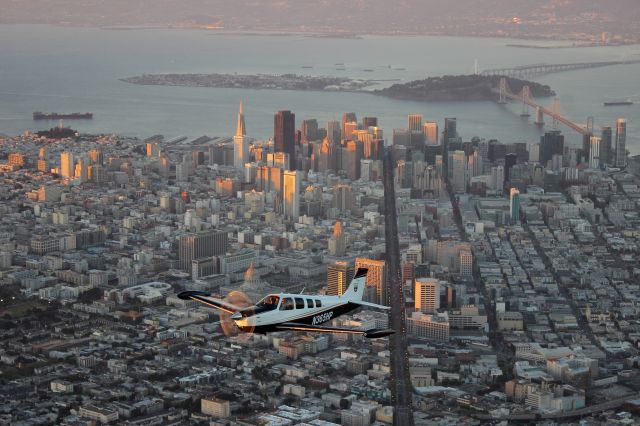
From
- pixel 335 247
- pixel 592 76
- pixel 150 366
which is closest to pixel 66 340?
pixel 150 366

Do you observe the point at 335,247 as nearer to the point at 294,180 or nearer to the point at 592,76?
the point at 294,180

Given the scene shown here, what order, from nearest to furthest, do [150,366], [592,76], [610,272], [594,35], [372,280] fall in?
[150,366] < [372,280] < [610,272] < [592,76] < [594,35]

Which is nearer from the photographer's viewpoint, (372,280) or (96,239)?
(372,280)

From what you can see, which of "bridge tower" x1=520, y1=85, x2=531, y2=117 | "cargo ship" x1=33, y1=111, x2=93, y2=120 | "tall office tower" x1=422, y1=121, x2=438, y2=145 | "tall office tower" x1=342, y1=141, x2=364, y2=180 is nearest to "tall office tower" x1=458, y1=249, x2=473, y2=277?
"tall office tower" x1=342, y1=141, x2=364, y2=180

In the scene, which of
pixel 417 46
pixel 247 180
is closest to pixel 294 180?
pixel 247 180

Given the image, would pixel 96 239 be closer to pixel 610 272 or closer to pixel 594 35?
pixel 610 272

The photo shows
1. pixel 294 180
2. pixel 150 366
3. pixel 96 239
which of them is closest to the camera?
pixel 150 366
